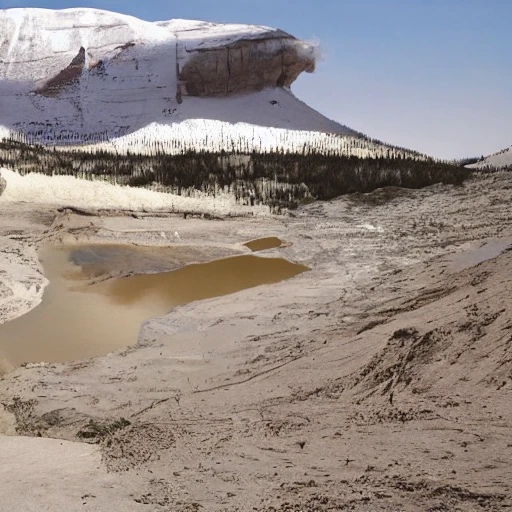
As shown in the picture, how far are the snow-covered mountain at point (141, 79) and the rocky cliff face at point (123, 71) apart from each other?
1.4 inches

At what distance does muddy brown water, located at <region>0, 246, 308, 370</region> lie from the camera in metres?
4.40

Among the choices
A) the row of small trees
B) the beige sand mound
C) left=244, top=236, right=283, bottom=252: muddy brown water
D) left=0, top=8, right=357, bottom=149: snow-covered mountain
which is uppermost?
left=0, top=8, right=357, bottom=149: snow-covered mountain

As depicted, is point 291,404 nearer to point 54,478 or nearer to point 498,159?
point 54,478

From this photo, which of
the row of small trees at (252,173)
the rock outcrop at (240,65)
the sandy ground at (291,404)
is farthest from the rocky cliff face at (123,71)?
the sandy ground at (291,404)

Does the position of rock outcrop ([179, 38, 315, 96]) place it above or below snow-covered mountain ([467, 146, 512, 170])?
above

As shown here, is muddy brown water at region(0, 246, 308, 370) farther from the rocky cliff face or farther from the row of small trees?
the rocky cliff face

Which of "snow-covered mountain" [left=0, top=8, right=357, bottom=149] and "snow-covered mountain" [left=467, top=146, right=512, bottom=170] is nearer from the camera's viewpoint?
"snow-covered mountain" [left=467, top=146, right=512, bottom=170]

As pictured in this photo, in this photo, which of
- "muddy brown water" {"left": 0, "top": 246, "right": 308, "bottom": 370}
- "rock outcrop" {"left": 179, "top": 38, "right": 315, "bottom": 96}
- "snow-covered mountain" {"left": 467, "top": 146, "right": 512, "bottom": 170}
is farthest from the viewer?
"rock outcrop" {"left": 179, "top": 38, "right": 315, "bottom": 96}

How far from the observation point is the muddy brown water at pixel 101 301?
4.40 m

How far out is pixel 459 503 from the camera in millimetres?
2242

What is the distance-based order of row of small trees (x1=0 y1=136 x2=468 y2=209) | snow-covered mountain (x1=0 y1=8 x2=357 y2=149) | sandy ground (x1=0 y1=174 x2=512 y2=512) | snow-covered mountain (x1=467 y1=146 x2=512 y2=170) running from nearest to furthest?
1. sandy ground (x1=0 y1=174 x2=512 y2=512)
2. row of small trees (x1=0 y1=136 x2=468 y2=209)
3. snow-covered mountain (x1=467 y1=146 x2=512 y2=170)
4. snow-covered mountain (x1=0 y1=8 x2=357 y2=149)

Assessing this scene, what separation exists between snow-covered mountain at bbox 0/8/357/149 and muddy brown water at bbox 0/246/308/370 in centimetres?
1391

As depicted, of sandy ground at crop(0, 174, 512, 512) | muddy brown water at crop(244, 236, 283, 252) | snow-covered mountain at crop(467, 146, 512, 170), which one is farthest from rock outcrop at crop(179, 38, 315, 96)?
sandy ground at crop(0, 174, 512, 512)

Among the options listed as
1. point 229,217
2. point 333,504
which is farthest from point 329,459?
point 229,217
